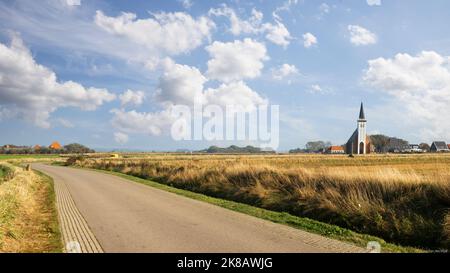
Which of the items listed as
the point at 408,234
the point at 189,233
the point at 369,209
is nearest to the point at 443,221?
the point at 408,234

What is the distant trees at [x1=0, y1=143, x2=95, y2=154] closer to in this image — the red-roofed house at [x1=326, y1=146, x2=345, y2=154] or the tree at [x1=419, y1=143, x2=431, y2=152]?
the red-roofed house at [x1=326, y1=146, x2=345, y2=154]

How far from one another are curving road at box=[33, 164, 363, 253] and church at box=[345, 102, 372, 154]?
113 meters

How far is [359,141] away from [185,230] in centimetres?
11751

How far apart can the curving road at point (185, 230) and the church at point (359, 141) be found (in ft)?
369

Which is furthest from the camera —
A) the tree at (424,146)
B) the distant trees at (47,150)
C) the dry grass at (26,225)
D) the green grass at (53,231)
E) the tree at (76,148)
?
the tree at (424,146)

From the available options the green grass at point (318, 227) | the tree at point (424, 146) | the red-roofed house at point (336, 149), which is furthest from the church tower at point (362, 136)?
the green grass at point (318, 227)

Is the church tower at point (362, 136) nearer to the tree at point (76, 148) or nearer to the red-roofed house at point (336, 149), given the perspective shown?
the red-roofed house at point (336, 149)

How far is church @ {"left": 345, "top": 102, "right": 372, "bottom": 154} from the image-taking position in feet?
388

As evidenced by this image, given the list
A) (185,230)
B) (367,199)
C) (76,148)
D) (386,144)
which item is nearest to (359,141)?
(386,144)

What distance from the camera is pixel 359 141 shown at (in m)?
119

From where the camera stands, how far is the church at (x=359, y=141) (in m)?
118

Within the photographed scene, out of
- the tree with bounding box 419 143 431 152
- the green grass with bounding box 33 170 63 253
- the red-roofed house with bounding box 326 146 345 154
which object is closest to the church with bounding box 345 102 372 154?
the red-roofed house with bounding box 326 146 345 154
